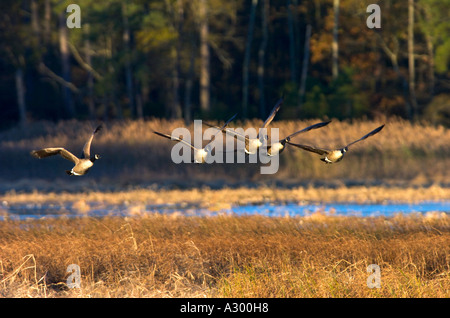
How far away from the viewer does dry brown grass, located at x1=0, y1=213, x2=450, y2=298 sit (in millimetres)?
7957

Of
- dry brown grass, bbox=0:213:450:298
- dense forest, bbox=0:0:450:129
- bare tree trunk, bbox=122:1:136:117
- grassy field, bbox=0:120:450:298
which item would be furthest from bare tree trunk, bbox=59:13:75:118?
dry brown grass, bbox=0:213:450:298

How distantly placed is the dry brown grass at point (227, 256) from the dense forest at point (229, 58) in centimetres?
2022

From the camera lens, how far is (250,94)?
40.9 m

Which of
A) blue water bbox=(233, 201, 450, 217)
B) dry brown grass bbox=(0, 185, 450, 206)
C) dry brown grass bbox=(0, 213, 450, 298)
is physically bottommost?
dry brown grass bbox=(0, 185, 450, 206)

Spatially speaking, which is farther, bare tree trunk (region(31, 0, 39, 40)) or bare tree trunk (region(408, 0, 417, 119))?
bare tree trunk (region(31, 0, 39, 40))

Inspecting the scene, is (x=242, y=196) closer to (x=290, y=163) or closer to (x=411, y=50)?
(x=290, y=163)

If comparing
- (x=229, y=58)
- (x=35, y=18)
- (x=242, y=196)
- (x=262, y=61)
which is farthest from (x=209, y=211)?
(x=35, y=18)

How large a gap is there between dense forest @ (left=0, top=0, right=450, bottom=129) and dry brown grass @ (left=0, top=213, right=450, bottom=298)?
66.3 ft

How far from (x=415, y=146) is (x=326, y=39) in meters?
14.0

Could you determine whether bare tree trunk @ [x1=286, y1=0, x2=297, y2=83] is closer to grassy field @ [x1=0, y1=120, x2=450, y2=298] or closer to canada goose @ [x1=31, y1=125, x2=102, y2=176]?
grassy field @ [x1=0, y1=120, x2=450, y2=298]
